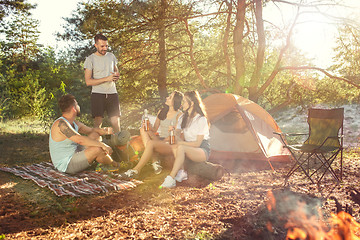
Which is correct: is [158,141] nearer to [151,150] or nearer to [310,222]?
[151,150]

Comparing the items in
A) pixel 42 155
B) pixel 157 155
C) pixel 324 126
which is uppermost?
pixel 324 126

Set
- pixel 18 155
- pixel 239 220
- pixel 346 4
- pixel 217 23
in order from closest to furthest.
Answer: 1. pixel 239 220
2. pixel 18 155
3. pixel 346 4
4. pixel 217 23

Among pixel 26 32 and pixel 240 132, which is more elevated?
pixel 26 32

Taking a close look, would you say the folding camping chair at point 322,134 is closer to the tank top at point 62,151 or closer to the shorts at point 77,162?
the shorts at point 77,162

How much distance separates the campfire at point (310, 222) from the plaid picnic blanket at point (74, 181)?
214 centimetres

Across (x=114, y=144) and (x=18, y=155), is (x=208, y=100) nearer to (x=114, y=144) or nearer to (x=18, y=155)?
(x=114, y=144)

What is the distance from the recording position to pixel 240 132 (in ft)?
23.4

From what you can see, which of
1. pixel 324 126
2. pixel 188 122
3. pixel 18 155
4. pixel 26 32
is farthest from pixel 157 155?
pixel 26 32

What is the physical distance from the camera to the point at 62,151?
15.4ft

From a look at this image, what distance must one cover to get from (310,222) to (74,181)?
3.17 m

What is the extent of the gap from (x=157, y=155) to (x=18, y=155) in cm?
376

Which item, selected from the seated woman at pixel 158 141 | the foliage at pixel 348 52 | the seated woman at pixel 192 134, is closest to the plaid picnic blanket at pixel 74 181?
the seated woman at pixel 158 141

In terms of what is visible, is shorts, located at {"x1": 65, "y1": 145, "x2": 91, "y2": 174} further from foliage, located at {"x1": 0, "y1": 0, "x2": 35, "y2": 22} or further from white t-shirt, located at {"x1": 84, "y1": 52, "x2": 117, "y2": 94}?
foliage, located at {"x1": 0, "y1": 0, "x2": 35, "y2": 22}

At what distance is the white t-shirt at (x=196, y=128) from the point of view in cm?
485
